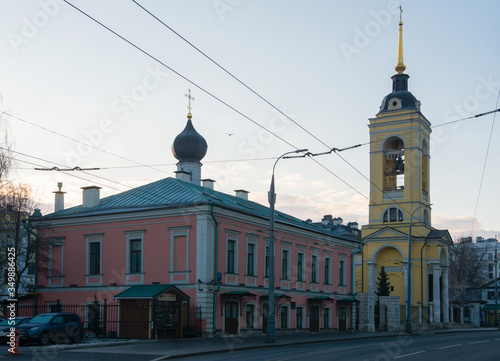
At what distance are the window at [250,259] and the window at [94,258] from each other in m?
7.82

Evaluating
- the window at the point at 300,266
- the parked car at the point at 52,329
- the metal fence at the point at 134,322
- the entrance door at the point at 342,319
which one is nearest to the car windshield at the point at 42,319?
the parked car at the point at 52,329

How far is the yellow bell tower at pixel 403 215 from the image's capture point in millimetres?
61938

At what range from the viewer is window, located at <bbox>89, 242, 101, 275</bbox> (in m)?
35.0

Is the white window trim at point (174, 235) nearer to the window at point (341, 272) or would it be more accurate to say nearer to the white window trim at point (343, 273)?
the white window trim at point (343, 273)

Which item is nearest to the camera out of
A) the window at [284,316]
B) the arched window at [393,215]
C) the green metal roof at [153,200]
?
the green metal roof at [153,200]

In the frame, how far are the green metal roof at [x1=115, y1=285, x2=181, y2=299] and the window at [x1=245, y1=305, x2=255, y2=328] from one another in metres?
5.66

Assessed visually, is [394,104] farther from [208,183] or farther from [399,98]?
[208,183]

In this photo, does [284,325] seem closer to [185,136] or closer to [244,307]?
[244,307]

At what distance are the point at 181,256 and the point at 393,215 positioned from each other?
35.8m

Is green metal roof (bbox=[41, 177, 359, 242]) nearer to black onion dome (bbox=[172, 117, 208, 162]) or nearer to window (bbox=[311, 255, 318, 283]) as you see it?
window (bbox=[311, 255, 318, 283])

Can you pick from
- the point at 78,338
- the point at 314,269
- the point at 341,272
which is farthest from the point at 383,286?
the point at 78,338

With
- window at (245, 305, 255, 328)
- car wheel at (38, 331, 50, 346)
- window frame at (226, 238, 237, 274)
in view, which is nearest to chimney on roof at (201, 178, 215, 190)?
window frame at (226, 238, 237, 274)

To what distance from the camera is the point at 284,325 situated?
38062 millimetres

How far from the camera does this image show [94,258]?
35.2 m
